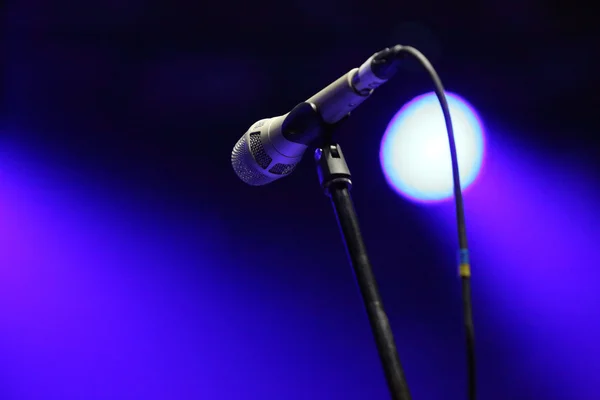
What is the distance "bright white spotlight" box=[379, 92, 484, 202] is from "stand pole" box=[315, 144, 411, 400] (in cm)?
155

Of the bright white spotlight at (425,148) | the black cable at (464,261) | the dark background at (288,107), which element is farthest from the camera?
the bright white spotlight at (425,148)

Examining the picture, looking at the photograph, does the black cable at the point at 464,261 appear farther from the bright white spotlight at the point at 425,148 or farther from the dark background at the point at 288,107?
the bright white spotlight at the point at 425,148

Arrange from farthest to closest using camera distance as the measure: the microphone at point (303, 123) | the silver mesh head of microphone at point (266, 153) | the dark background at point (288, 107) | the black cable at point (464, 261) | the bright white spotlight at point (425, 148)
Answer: the bright white spotlight at point (425, 148) < the dark background at point (288, 107) < the silver mesh head of microphone at point (266, 153) < the microphone at point (303, 123) < the black cable at point (464, 261)

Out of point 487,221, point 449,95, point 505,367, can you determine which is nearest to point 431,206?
point 487,221

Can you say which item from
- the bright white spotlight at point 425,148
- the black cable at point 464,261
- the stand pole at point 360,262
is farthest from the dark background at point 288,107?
the black cable at point 464,261

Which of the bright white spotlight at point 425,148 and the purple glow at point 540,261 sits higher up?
the bright white spotlight at point 425,148

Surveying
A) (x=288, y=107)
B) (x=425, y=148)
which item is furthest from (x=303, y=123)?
(x=425, y=148)

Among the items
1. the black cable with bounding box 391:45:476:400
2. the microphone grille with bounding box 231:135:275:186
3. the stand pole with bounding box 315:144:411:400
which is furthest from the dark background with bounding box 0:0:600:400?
the black cable with bounding box 391:45:476:400

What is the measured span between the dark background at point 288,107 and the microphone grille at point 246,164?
3.92 feet

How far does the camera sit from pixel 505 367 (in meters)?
2.14

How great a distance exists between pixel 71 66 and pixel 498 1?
6.17 ft

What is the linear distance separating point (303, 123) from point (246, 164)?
166 millimetres

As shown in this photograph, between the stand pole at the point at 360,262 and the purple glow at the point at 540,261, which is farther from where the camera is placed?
the purple glow at the point at 540,261

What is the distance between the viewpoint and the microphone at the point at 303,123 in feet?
2.26
